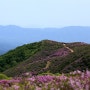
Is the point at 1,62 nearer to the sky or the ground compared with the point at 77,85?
nearer to the ground

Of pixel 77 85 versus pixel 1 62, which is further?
pixel 1 62

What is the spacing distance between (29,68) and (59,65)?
727cm

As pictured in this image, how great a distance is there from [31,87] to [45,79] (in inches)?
150

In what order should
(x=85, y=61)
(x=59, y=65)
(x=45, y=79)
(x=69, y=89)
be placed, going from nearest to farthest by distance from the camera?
1. (x=69, y=89)
2. (x=45, y=79)
3. (x=85, y=61)
4. (x=59, y=65)

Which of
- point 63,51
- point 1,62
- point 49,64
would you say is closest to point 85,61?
point 49,64

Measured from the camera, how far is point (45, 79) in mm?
12477

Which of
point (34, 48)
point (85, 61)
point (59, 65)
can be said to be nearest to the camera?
point (85, 61)

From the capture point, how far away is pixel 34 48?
84.1 metres

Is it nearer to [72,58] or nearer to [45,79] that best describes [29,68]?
[72,58]

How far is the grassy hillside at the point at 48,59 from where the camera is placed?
135 ft

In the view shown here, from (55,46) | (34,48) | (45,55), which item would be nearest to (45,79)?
(45,55)

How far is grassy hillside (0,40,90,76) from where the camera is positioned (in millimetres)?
41156

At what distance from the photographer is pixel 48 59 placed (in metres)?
54.3

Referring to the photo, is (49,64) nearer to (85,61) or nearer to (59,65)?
(59,65)
